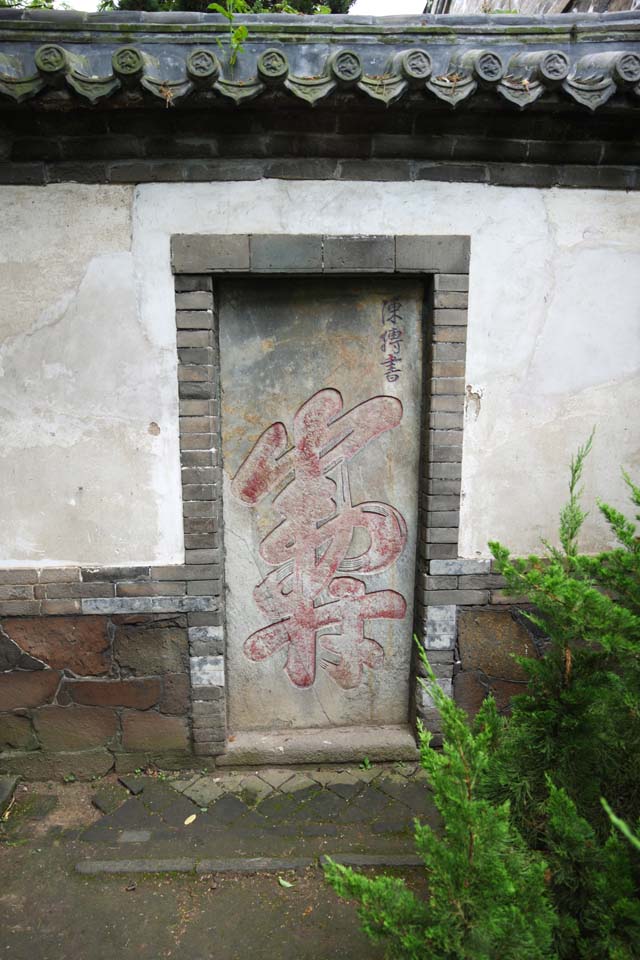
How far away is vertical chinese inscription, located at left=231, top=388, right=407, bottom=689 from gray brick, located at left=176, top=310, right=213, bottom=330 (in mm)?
683

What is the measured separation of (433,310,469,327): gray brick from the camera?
3203mm

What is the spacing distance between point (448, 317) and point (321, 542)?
4.79 ft

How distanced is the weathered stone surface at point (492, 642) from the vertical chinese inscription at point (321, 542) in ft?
1.32

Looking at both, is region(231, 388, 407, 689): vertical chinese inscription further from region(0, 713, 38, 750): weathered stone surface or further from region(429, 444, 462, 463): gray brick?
region(0, 713, 38, 750): weathered stone surface

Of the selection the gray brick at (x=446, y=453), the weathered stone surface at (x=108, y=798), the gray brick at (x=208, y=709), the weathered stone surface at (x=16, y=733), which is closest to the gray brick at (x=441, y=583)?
the gray brick at (x=446, y=453)

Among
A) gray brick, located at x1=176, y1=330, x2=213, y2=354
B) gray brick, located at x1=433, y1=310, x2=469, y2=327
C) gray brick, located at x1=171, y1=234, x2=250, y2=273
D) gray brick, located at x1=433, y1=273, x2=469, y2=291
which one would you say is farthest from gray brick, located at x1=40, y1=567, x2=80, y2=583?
gray brick, located at x1=433, y1=273, x2=469, y2=291

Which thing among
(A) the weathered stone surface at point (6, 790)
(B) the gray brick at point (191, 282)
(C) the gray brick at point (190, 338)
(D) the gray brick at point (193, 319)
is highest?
(B) the gray brick at point (191, 282)

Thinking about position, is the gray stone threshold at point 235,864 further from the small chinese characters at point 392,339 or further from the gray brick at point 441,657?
the small chinese characters at point 392,339

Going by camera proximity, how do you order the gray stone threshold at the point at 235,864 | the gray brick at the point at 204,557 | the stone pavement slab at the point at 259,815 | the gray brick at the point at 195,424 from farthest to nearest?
1. the gray brick at the point at 204,557
2. the gray brick at the point at 195,424
3. the stone pavement slab at the point at 259,815
4. the gray stone threshold at the point at 235,864

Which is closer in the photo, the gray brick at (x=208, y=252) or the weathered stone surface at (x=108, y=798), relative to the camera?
the gray brick at (x=208, y=252)

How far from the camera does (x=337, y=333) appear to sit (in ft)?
11.0

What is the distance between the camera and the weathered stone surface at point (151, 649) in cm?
339

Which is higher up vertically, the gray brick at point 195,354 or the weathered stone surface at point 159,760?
the gray brick at point 195,354

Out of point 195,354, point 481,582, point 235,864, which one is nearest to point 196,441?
point 195,354
